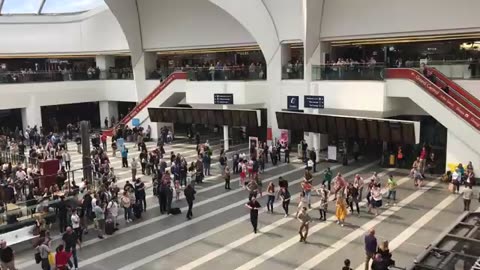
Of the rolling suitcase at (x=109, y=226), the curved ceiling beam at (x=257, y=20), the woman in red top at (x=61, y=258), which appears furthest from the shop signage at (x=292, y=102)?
the woman in red top at (x=61, y=258)

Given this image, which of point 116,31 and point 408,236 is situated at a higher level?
point 116,31

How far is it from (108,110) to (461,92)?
27656mm

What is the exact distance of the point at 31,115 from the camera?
34.6 m

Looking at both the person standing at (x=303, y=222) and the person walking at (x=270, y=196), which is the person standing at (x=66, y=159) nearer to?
the person walking at (x=270, y=196)

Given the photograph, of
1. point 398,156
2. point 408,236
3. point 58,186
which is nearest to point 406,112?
point 398,156

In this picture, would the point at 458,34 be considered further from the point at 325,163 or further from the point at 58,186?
the point at 58,186

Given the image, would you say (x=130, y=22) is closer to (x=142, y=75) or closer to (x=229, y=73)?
(x=142, y=75)

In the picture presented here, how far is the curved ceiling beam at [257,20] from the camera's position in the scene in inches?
1045

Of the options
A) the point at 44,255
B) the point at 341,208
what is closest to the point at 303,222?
the point at 341,208

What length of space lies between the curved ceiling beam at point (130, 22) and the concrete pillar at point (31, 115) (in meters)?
7.91

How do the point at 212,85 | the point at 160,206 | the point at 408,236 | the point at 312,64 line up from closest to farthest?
the point at 408,236 → the point at 160,206 → the point at 312,64 → the point at 212,85

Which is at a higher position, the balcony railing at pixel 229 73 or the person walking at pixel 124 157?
the balcony railing at pixel 229 73

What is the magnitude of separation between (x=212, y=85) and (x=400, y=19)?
10982 millimetres

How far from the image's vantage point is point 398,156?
890 inches
